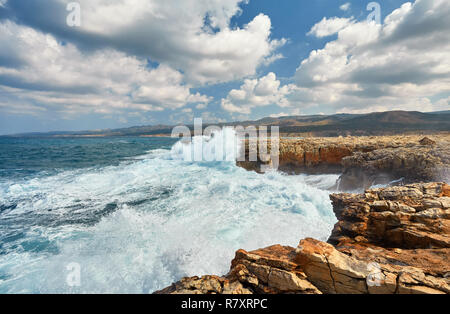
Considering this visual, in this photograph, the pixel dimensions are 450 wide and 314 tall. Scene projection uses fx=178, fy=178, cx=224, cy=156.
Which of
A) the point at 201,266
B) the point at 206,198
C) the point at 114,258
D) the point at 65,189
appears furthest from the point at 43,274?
the point at 65,189

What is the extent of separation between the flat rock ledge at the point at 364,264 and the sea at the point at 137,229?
2.16 m

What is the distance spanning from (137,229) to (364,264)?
307 inches

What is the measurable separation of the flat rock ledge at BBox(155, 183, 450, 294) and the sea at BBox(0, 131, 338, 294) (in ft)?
7.10

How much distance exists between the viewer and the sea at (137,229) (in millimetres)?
5219

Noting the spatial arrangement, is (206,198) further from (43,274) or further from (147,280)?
(43,274)

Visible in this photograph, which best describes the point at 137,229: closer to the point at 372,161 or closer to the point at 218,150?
the point at 372,161

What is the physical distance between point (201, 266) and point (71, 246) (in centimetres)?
495

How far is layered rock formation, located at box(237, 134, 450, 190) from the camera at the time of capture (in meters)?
9.60
